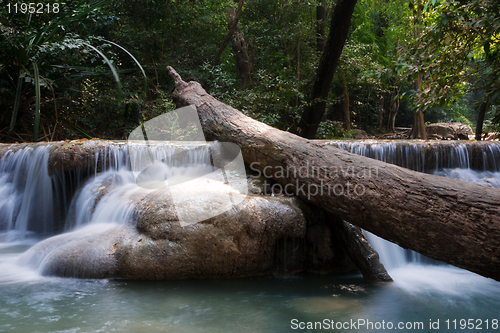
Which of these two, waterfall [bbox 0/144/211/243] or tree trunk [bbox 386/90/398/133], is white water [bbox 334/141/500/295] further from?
tree trunk [bbox 386/90/398/133]

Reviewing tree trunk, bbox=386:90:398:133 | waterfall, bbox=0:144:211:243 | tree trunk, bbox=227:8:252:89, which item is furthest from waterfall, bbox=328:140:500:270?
tree trunk, bbox=386:90:398:133

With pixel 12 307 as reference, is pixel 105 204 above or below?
above

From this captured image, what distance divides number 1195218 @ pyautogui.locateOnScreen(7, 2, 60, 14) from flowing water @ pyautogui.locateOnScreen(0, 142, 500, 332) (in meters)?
4.22

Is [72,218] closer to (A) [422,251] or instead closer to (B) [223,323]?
(B) [223,323]

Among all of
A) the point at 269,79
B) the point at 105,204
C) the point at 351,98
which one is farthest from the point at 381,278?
the point at 351,98

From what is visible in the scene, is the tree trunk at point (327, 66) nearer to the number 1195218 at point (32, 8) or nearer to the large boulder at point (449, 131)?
the number 1195218 at point (32, 8)

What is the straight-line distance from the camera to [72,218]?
16.4ft

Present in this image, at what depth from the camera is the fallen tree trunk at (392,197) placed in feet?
8.41

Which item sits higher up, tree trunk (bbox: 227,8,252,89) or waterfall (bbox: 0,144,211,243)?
tree trunk (bbox: 227,8,252,89)

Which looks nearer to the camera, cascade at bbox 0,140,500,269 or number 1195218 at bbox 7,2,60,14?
cascade at bbox 0,140,500,269

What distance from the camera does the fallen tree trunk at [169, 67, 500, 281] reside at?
2564 millimetres

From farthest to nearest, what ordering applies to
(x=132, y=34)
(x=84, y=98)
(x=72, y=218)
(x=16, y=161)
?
(x=132, y=34) < (x=84, y=98) < (x=16, y=161) < (x=72, y=218)

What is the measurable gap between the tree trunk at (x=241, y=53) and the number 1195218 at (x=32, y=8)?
5.75 metres

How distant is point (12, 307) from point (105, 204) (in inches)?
73.8
